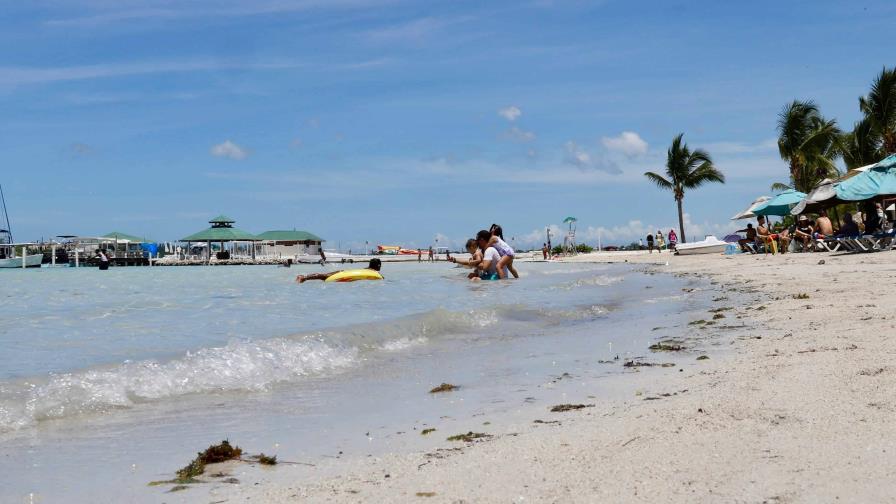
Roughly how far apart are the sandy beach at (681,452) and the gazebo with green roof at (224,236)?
63.9 m

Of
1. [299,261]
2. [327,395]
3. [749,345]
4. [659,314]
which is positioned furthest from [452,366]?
[299,261]

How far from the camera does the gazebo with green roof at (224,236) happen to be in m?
64.8

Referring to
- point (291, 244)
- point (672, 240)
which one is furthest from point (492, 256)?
point (291, 244)

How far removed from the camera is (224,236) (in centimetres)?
6475

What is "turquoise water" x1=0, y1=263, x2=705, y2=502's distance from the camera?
11.8ft

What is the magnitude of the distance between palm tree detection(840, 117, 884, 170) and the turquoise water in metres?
25.7

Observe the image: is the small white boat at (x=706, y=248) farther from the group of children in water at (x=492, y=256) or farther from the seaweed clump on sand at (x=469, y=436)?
the seaweed clump on sand at (x=469, y=436)

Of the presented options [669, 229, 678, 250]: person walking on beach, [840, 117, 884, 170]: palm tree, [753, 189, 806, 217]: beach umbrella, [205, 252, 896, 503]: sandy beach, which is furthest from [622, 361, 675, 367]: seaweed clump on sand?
[669, 229, 678, 250]: person walking on beach

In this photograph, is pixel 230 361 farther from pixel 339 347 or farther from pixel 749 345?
pixel 749 345

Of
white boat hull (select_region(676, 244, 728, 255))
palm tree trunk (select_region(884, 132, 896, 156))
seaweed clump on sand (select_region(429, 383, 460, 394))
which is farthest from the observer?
white boat hull (select_region(676, 244, 728, 255))

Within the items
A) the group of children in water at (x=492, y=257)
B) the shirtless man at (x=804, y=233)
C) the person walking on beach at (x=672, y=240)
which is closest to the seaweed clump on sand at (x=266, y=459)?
the group of children in water at (x=492, y=257)

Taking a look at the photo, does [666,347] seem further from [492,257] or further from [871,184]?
[871,184]

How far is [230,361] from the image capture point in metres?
5.93

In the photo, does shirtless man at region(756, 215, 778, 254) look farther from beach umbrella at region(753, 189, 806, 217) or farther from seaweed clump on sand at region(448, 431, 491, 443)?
seaweed clump on sand at region(448, 431, 491, 443)
